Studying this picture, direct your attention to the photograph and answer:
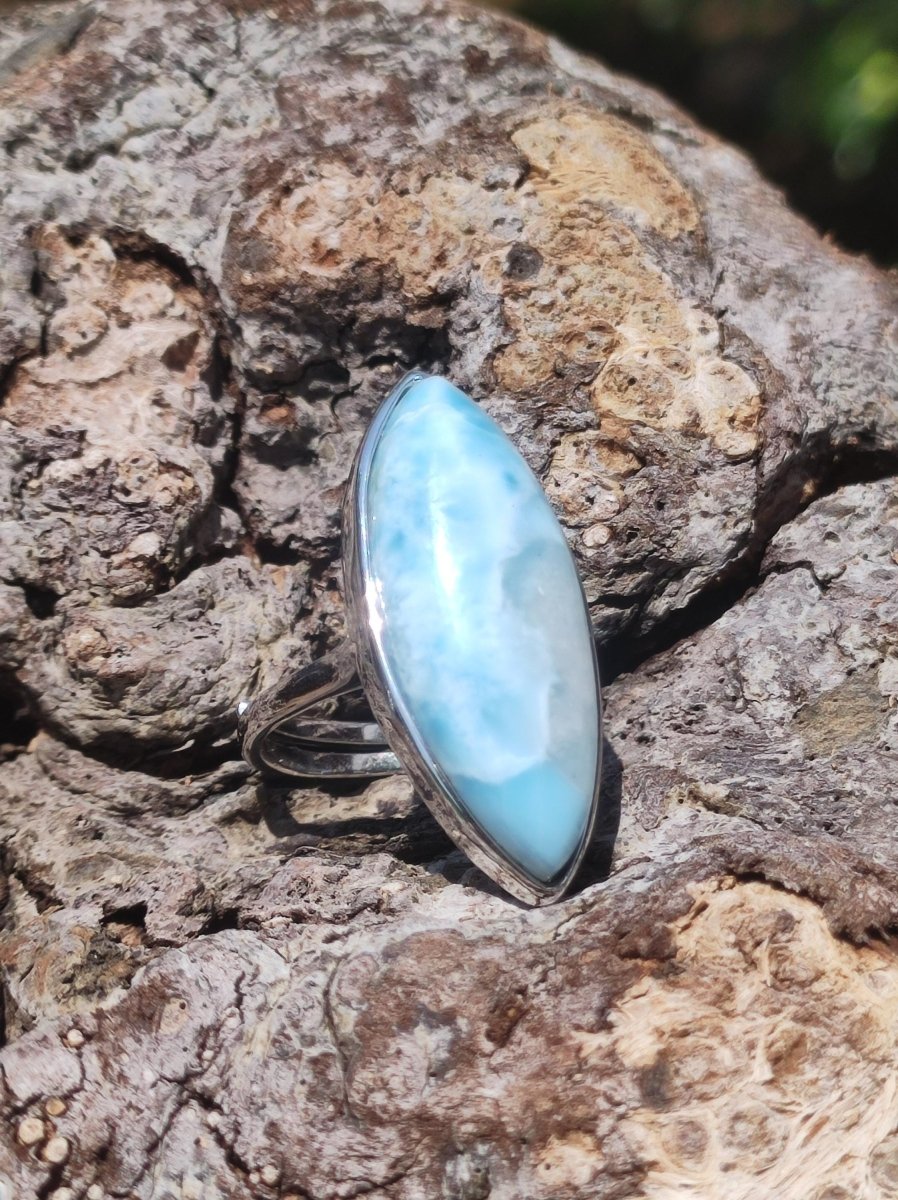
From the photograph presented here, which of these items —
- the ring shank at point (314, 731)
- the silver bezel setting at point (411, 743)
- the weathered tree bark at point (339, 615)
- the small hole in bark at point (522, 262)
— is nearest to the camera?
the weathered tree bark at point (339, 615)

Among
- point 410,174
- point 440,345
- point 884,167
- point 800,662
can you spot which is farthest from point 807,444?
point 884,167

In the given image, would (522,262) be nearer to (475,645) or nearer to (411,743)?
(475,645)

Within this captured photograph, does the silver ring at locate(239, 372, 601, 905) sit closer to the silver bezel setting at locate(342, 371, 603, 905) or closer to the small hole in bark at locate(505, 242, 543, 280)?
the silver bezel setting at locate(342, 371, 603, 905)

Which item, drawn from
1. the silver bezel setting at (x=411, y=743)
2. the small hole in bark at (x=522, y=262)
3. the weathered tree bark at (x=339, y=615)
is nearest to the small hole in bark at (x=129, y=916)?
the weathered tree bark at (x=339, y=615)

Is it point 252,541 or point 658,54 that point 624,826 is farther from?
point 658,54

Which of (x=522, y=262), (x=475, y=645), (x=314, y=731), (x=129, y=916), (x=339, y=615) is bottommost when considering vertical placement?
(x=129, y=916)

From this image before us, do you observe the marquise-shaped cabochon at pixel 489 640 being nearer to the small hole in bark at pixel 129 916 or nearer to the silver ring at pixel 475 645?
the silver ring at pixel 475 645

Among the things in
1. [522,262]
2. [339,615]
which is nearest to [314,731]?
[339,615]
